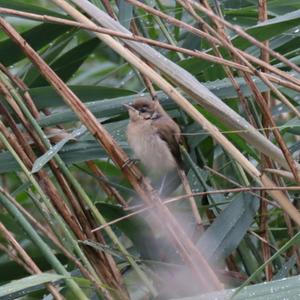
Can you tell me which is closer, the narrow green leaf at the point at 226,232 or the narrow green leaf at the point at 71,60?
the narrow green leaf at the point at 226,232

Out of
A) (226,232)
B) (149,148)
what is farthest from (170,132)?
(226,232)

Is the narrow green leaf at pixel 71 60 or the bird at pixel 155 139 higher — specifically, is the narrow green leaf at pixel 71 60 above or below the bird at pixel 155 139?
above

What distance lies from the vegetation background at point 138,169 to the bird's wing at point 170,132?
34mm

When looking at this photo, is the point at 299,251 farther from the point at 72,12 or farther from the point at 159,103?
the point at 72,12

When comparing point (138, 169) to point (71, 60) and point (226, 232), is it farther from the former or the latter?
point (71, 60)

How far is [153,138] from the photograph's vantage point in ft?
8.55

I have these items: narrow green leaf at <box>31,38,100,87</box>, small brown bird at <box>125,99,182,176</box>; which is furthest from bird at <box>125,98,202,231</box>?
narrow green leaf at <box>31,38,100,87</box>

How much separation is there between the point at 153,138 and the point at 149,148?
0.09 metres

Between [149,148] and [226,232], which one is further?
[149,148]

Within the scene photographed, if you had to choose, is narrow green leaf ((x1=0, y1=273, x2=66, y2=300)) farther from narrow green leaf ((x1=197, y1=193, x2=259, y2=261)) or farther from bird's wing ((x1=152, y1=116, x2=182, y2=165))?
bird's wing ((x1=152, y1=116, x2=182, y2=165))

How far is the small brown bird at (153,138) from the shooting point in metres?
2.29

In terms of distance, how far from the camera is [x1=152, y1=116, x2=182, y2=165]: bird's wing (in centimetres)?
232

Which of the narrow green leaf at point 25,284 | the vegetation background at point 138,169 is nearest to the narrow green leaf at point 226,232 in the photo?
the vegetation background at point 138,169

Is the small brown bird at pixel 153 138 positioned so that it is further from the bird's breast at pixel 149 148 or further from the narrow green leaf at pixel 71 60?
the narrow green leaf at pixel 71 60
